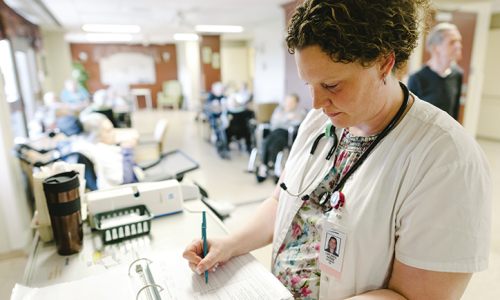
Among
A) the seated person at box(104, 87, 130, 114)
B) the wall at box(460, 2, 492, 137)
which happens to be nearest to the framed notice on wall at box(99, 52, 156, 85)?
the seated person at box(104, 87, 130, 114)

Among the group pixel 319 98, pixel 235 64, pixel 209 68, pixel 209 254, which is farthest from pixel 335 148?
pixel 235 64

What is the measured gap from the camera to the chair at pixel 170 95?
39.7 feet

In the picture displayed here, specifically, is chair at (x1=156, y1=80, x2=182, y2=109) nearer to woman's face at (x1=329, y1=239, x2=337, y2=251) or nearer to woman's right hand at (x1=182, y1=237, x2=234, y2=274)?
woman's right hand at (x1=182, y1=237, x2=234, y2=274)

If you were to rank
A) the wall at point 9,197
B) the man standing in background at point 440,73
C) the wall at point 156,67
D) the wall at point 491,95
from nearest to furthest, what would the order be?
the wall at point 9,197
the man standing in background at point 440,73
the wall at point 491,95
the wall at point 156,67

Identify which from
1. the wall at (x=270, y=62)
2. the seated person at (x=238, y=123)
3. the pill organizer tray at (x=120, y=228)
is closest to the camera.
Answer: the pill organizer tray at (x=120, y=228)

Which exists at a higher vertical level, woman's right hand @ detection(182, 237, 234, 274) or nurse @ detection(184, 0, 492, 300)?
nurse @ detection(184, 0, 492, 300)

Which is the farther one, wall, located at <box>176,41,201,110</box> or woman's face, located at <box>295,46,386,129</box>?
wall, located at <box>176,41,201,110</box>

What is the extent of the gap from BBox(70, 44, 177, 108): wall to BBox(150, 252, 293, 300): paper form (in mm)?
12700

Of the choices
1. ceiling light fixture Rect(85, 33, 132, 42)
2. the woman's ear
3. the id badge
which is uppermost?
ceiling light fixture Rect(85, 33, 132, 42)

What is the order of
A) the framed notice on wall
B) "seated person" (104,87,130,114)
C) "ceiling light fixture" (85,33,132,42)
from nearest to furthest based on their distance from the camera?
1. "seated person" (104,87,130,114)
2. "ceiling light fixture" (85,33,132,42)
3. the framed notice on wall

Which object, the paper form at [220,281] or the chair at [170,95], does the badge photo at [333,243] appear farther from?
the chair at [170,95]

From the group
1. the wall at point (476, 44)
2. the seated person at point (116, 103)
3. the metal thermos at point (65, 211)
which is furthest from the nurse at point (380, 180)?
the seated person at point (116, 103)

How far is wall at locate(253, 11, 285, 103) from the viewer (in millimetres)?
6352

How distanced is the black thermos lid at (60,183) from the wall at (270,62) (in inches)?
211
